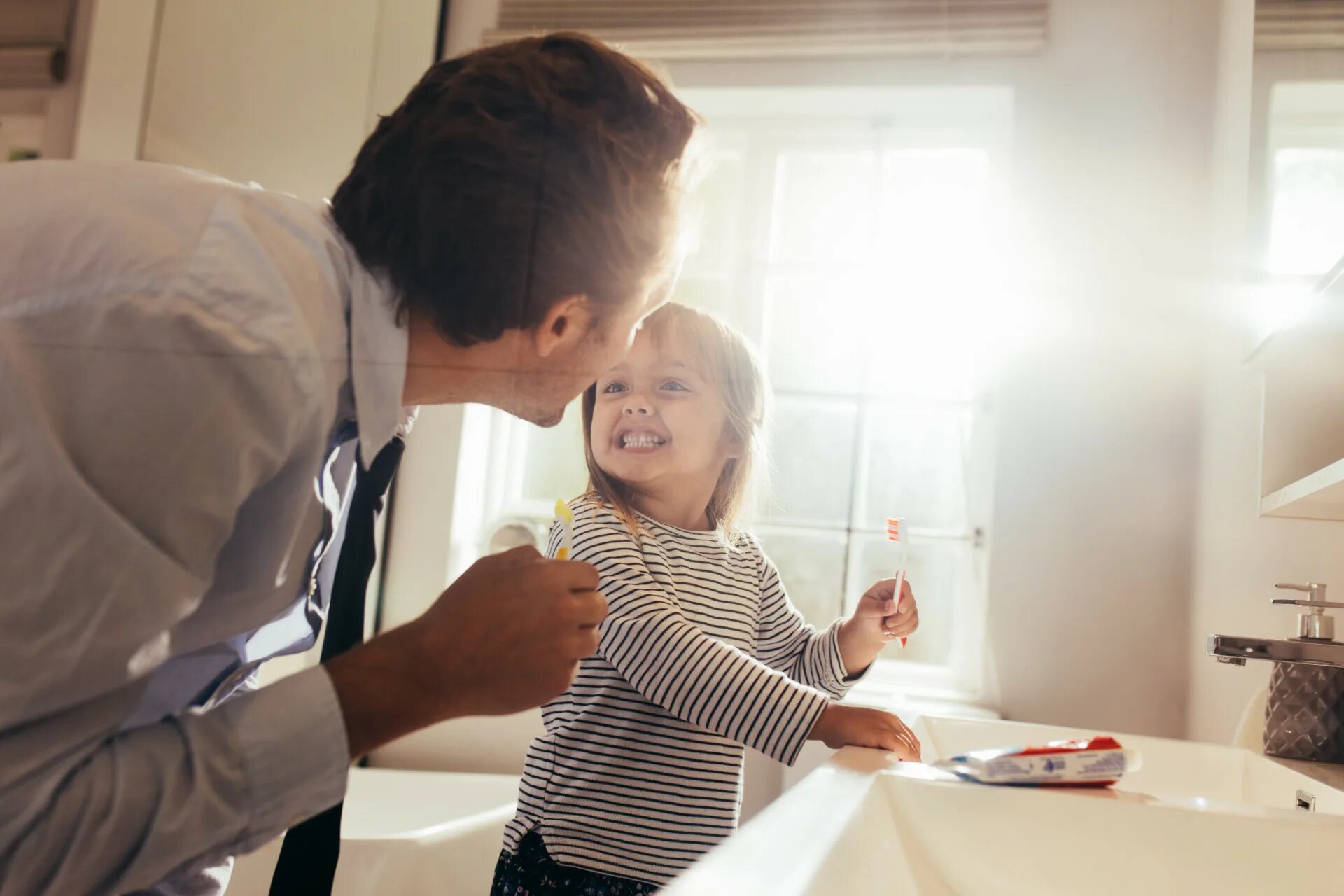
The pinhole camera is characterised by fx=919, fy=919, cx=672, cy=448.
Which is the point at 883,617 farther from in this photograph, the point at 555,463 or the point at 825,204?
the point at 825,204

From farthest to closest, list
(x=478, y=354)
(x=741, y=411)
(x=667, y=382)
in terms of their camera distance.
Result: (x=741, y=411)
(x=667, y=382)
(x=478, y=354)

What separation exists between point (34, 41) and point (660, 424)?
492 millimetres

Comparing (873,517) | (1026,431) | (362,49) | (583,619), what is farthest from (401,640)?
(1026,431)

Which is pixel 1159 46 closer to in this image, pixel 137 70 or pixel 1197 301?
pixel 1197 301

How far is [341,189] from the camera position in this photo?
19.5 inches

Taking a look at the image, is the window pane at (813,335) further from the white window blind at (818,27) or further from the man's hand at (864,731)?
the man's hand at (864,731)

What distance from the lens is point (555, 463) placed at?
72cm

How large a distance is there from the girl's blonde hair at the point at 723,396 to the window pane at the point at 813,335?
0.15 feet

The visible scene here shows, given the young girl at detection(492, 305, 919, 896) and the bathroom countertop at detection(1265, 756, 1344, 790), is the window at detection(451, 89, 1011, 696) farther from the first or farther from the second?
the bathroom countertop at detection(1265, 756, 1344, 790)

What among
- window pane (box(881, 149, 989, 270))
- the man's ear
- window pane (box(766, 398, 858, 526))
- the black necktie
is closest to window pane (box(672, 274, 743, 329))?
window pane (box(766, 398, 858, 526))

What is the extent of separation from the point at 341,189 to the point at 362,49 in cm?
16

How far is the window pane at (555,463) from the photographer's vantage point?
2.33 feet

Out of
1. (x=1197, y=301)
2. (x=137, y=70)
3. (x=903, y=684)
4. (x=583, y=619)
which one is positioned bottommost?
(x=903, y=684)

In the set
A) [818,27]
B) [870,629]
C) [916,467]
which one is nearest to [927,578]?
[916,467]
